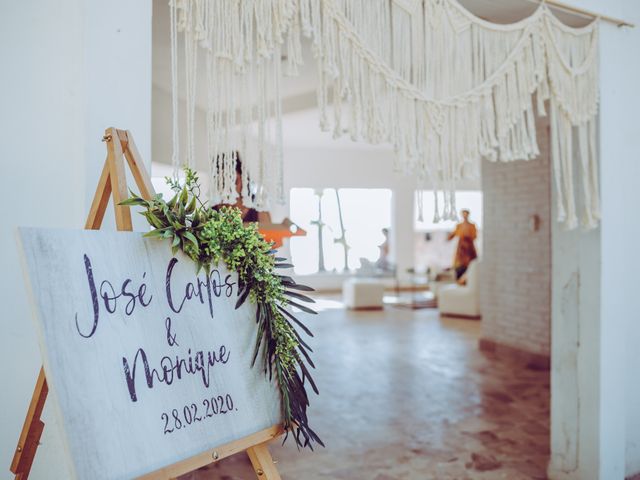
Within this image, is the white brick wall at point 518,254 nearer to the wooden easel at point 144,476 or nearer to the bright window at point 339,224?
the wooden easel at point 144,476

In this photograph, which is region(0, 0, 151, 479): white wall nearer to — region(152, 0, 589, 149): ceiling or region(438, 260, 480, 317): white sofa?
region(152, 0, 589, 149): ceiling

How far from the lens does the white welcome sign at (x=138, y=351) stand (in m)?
1.07

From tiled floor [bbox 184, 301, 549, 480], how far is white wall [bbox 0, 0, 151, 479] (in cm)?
69

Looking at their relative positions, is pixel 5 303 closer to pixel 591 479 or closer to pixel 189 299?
pixel 189 299

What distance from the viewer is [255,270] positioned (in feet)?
4.64

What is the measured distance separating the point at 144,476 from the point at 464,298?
7.06m

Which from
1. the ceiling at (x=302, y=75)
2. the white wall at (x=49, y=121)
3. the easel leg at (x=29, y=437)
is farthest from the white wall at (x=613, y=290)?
the easel leg at (x=29, y=437)

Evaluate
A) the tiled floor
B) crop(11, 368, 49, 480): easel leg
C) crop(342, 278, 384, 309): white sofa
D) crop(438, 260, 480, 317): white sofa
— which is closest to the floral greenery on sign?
crop(11, 368, 49, 480): easel leg

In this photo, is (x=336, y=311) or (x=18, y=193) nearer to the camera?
(x=18, y=193)

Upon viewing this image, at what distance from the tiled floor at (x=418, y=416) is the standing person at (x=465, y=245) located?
301cm

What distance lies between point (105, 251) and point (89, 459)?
0.41m

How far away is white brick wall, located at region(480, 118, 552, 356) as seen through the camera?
4941 millimetres

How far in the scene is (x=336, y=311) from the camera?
8.45 metres

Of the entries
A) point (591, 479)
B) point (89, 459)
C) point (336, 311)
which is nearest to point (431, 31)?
point (89, 459)
